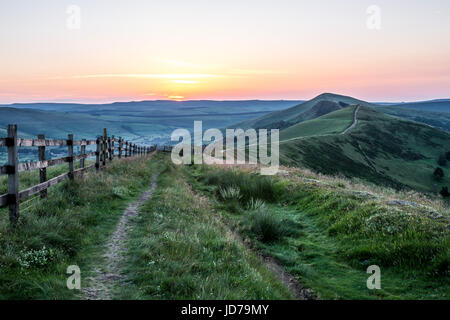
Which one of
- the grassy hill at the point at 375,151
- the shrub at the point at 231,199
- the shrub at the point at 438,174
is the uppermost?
the shrub at the point at 231,199

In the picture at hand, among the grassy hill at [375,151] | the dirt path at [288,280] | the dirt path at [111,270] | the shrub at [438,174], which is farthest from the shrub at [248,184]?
the shrub at [438,174]

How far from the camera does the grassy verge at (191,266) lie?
5.22 meters

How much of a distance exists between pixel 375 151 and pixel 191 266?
123 meters

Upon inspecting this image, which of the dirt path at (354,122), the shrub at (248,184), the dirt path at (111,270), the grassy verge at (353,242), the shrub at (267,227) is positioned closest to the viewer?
the dirt path at (111,270)

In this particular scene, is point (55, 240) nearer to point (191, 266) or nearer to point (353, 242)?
point (191, 266)

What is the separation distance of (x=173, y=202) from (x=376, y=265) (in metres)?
6.43

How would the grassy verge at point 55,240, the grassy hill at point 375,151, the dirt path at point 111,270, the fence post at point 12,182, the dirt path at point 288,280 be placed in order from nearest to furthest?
the grassy verge at point 55,240 → the dirt path at point 111,270 → the dirt path at point 288,280 → the fence post at point 12,182 → the grassy hill at point 375,151

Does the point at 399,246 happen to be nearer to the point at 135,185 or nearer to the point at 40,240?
the point at 40,240

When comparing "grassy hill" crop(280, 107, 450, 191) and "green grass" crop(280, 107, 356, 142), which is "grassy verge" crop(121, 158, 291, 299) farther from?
"green grass" crop(280, 107, 356, 142)

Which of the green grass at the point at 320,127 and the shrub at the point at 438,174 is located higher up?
the green grass at the point at 320,127

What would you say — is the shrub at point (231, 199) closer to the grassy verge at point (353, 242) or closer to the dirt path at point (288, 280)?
the grassy verge at point (353, 242)

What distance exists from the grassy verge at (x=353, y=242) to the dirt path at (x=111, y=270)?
346cm
